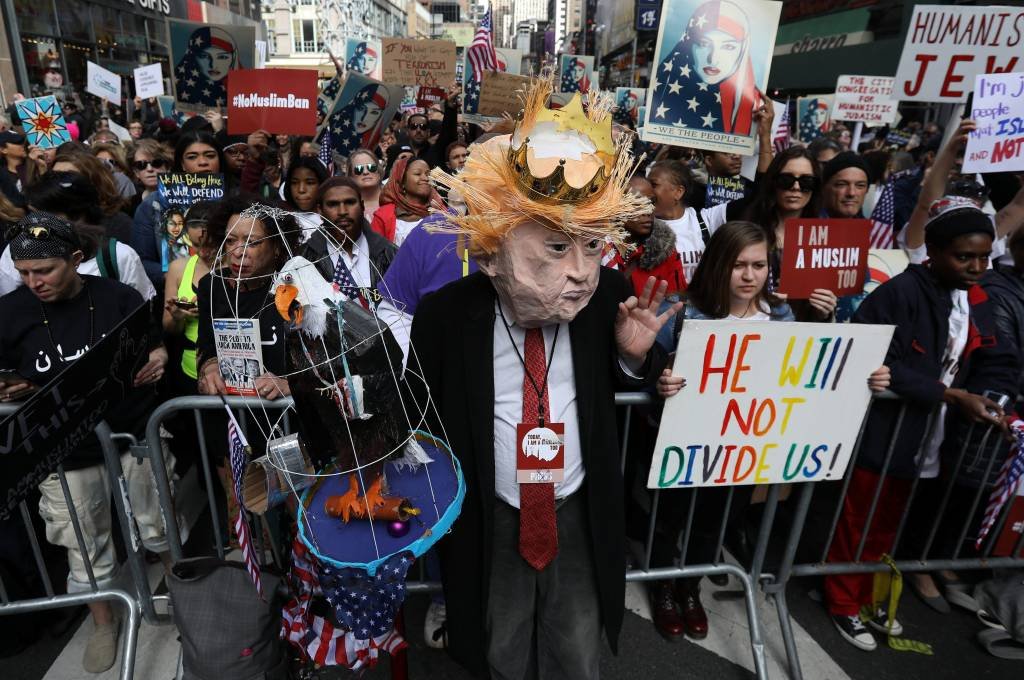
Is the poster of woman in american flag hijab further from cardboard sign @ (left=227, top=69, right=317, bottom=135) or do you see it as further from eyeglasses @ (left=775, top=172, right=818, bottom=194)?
cardboard sign @ (left=227, top=69, right=317, bottom=135)

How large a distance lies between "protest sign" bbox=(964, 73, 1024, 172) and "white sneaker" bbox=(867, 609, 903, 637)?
9.76 feet

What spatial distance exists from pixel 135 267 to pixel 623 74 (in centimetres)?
4985

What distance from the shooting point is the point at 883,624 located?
298 centimetres

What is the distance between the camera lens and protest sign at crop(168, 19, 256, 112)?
5.98 metres

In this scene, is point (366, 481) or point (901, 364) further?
point (901, 364)

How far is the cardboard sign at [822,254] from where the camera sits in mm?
2949

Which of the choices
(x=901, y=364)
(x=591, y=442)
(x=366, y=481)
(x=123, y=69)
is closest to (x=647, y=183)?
(x=901, y=364)

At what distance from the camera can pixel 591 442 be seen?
78.2 inches

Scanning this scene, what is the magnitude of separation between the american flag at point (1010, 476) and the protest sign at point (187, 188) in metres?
4.54

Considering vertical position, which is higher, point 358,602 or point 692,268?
point 692,268

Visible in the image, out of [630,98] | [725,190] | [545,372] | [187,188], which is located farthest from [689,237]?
[630,98]

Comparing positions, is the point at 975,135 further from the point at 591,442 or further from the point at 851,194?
the point at 591,442

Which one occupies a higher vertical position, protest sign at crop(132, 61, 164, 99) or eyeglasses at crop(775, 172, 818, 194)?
protest sign at crop(132, 61, 164, 99)

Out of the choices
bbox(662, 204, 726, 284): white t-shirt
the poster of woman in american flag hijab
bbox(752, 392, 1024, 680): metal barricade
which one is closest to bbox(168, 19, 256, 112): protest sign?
the poster of woman in american flag hijab
